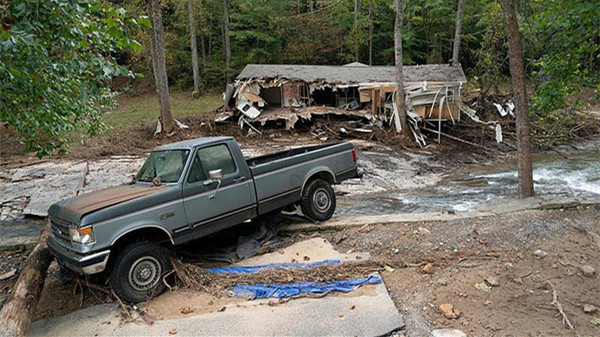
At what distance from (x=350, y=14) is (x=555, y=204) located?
98.6 feet

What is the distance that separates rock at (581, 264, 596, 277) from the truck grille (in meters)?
6.84

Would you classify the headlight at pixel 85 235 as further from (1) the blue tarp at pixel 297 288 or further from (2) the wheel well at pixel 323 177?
(2) the wheel well at pixel 323 177

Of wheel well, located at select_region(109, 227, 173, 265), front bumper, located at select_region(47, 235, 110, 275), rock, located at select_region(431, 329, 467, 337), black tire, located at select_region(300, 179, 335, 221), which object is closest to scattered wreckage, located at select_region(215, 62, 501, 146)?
black tire, located at select_region(300, 179, 335, 221)

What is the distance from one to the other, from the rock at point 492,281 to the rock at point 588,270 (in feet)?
4.07

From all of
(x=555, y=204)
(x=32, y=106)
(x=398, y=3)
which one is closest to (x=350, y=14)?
(x=398, y=3)

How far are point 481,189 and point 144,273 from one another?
37.4 ft

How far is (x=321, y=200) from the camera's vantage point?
25.8 feet

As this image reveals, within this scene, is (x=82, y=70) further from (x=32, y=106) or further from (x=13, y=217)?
(x=13, y=217)

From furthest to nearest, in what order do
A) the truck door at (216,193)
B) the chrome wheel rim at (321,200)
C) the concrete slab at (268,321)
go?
1. the chrome wheel rim at (321,200)
2. the truck door at (216,193)
3. the concrete slab at (268,321)

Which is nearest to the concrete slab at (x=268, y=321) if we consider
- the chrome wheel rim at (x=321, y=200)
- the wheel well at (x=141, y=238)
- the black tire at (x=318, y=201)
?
the wheel well at (x=141, y=238)

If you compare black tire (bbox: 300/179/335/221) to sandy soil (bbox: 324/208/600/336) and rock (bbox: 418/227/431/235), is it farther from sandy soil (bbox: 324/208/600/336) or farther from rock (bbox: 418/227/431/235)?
rock (bbox: 418/227/431/235)

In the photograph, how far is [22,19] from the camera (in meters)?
3.64

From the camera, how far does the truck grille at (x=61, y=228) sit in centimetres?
522

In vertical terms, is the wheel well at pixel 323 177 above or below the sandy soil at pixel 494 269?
above
